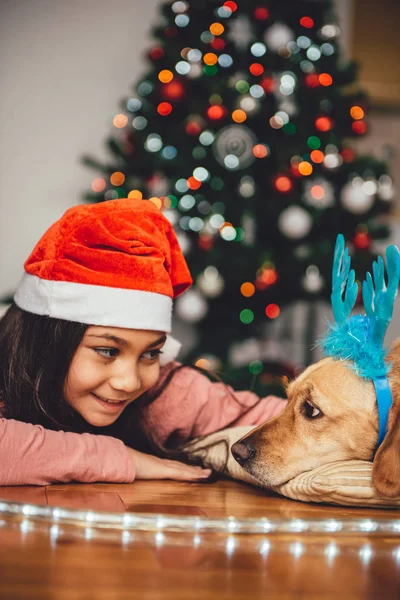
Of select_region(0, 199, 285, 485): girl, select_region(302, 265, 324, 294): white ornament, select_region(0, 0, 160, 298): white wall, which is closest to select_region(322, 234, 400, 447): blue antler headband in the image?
select_region(0, 199, 285, 485): girl

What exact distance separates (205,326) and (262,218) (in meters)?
0.75

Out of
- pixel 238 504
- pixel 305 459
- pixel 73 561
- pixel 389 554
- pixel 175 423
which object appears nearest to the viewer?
pixel 73 561

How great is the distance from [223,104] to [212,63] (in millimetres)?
254

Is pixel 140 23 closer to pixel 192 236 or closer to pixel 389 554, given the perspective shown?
pixel 192 236

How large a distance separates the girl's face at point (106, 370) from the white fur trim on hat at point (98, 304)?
0.04 meters

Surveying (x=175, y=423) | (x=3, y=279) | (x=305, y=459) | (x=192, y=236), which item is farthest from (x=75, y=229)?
(x=3, y=279)

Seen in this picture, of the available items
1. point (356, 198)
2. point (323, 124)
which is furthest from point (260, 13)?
point (356, 198)

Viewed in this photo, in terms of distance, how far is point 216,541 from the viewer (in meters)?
1.18

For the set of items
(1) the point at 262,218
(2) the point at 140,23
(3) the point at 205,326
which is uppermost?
(2) the point at 140,23

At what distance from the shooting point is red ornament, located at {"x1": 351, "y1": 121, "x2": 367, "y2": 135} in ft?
13.3

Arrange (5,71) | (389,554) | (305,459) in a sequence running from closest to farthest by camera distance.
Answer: (389,554) → (305,459) → (5,71)

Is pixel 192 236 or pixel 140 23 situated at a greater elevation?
pixel 140 23

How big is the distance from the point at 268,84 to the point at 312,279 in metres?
1.18

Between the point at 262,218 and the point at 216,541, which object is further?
the point at 262,218
